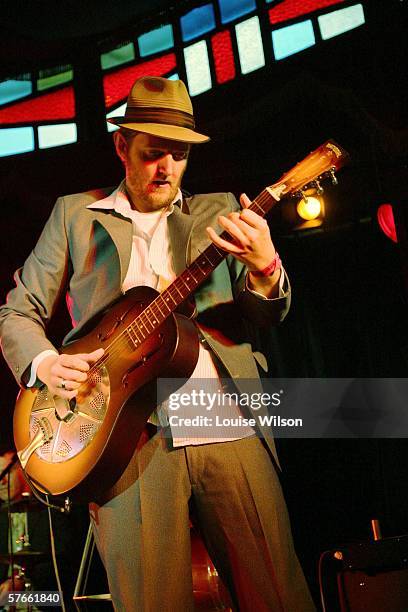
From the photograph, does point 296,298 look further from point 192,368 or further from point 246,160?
point 192,368

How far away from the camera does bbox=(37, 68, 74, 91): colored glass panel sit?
162 inches

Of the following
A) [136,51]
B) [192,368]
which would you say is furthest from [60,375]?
[136,51]

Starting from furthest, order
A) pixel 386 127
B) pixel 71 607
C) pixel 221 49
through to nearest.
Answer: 1. pixel 71 607
2. pixel 221 49
3. pixel 386 127

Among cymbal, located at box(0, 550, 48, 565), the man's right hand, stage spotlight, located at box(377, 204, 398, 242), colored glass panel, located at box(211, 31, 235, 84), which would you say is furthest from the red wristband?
cymbal, located at box(0, 550, 48, 565)

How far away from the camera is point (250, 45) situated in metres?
3.53

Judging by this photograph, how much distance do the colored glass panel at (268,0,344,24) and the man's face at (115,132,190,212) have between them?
1.83 meters

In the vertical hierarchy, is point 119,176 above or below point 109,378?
above

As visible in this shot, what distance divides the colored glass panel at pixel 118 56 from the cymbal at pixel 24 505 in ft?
9.73

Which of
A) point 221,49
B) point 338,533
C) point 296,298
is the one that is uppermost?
point 221,49

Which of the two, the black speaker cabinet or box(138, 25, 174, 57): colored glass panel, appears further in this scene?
box(138, 25, 174, 57): colored glass panel

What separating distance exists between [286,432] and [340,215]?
1432 mm

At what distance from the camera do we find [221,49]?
11.8ft

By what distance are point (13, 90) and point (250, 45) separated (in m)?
1.66

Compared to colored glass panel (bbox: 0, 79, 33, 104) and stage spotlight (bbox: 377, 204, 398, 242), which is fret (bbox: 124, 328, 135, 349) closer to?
stage spotlight (bbox: 377, 204, 398, 242)
